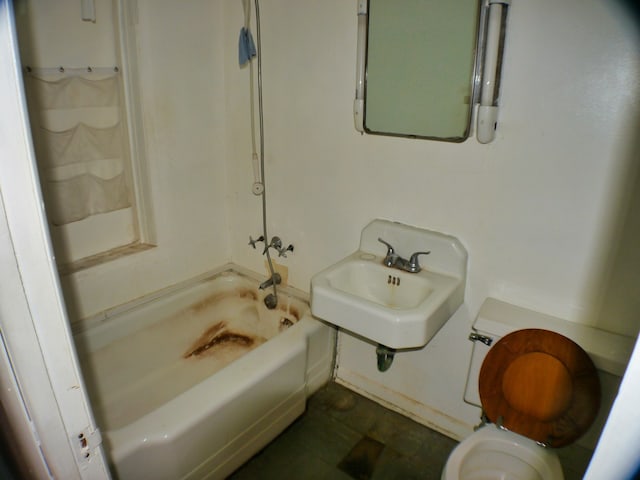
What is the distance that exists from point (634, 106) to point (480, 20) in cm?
55

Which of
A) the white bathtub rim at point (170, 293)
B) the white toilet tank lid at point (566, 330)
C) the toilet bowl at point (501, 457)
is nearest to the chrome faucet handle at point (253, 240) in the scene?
the white bathtub rim at point (170, 293)

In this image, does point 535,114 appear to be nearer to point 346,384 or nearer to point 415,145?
point 415,145

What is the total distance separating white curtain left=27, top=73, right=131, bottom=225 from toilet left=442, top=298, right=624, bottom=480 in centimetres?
174

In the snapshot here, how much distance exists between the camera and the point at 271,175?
2197 mm

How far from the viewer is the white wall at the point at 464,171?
130 centimetres

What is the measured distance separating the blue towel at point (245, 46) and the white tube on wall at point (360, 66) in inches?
23.0

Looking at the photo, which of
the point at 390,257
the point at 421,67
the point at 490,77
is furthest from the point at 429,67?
the point at 390,257

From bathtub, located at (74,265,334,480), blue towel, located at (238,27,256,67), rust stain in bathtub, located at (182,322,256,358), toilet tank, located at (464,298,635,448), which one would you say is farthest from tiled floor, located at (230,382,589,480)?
blue towel, located at (238,27,256,67)

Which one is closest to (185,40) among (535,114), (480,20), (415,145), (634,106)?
(415,145)

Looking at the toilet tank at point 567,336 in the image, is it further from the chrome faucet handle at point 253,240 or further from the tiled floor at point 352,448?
the chrome faucet handle at point 253,240

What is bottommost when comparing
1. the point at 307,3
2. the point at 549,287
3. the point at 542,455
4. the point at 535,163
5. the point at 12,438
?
the point at 542,455

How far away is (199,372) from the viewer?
218 cm

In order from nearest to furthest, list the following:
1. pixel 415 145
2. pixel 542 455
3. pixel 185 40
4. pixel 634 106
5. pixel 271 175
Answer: pixel 634 106 → pixel 542 455 → pixel 415 145 → pixel 185 40 → pixel 271 175

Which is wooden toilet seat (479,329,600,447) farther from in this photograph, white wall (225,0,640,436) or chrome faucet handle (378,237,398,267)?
chrome faucet handle (378,237,398,267)
